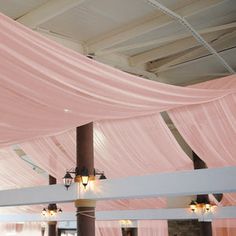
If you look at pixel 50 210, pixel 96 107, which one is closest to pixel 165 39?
pixel 96 107

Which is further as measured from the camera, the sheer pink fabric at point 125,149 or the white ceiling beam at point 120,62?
the white ceiling beam at point 120,62

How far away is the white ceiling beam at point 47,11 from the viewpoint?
4.85m

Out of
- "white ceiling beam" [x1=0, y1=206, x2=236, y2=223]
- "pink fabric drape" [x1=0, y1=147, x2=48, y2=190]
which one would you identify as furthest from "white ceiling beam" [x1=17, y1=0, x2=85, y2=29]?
"white ceiling beam" [x1=0, y1=206, x2=236, y2=223]

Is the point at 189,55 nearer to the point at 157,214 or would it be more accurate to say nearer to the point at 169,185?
the point at 169,185

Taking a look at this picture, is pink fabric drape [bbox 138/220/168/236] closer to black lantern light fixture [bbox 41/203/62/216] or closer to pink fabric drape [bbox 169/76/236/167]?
black lantern light fixture [bbox 41/203/62/216]

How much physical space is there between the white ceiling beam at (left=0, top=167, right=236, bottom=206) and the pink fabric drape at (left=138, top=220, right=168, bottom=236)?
572 centimetres

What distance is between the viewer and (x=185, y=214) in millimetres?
9445

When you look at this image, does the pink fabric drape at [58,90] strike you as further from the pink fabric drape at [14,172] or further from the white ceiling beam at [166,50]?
the pink fabric drape at [14,172]

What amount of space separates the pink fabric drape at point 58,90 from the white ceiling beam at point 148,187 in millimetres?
971

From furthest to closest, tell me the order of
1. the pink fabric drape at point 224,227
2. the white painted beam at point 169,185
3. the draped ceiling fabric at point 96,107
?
the pink fabric drape at point 224,227
the white painted beam at point 169,185
the draped ceiling fabric at point 96,107

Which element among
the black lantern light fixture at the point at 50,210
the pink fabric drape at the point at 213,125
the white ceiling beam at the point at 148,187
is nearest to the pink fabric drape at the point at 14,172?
the black lantern light fixture at the point at 50,210

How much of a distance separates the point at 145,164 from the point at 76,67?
4102mm

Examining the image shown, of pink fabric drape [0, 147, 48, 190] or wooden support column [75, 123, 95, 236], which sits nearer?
wooden support column [75, 123, 95, 236]

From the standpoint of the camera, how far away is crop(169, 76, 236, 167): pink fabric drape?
5.36 m
